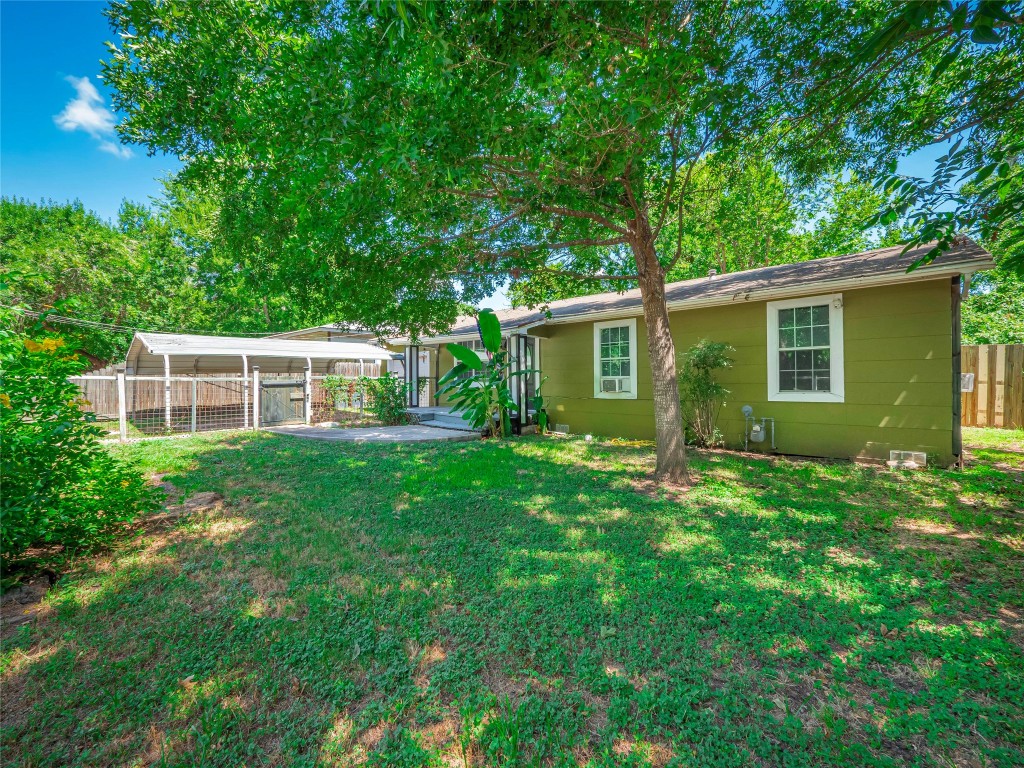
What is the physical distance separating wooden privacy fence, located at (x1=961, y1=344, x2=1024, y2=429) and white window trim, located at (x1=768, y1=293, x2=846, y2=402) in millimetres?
5638

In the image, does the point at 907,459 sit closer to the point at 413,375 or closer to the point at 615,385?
the point at 615,385

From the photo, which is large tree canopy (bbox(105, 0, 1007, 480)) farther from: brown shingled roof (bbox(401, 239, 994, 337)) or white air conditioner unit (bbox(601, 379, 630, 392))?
white air conditioner unit (bbox(601, 379, 630, 392))

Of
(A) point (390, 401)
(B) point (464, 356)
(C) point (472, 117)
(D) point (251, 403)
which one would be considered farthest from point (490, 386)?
(D) point (251, 403)

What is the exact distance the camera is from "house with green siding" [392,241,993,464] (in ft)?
19.8

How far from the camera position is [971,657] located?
2.29 m

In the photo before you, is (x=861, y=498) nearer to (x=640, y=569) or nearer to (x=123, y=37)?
(x=640, y=569)

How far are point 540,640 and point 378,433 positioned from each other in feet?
27.3

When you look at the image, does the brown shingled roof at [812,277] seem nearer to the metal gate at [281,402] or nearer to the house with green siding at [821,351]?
the house with green siding at [821,351]

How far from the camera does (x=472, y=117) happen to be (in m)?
3.73

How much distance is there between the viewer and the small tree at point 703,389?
24.4ft

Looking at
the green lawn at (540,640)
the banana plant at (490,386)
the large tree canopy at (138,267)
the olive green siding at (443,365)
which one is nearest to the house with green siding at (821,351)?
the banana plant at (490,386)

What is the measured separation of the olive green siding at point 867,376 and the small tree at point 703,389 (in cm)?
21

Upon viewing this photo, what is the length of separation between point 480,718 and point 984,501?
588 cm

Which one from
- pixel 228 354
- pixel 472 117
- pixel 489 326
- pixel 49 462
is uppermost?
pixel 472 117
